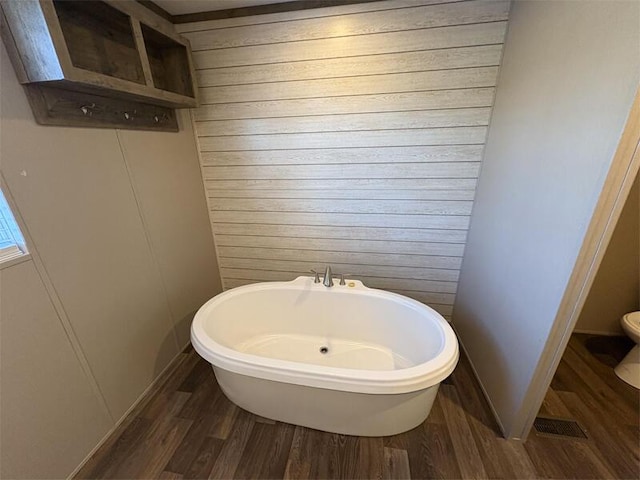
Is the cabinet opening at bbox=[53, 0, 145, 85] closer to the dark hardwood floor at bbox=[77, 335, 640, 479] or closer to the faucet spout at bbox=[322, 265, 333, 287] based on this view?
the faucet spout at bbox=[322, 265, 333, 287]

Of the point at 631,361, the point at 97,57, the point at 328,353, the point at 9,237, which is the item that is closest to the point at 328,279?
the point at 328,353

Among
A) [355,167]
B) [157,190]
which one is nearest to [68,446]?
[157,190]

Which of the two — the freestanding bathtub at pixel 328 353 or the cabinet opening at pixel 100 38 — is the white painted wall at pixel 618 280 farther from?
the cabinet opening at pixel 100 38

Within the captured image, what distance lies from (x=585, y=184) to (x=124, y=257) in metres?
2.07

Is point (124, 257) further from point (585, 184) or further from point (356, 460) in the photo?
point (585, 184)

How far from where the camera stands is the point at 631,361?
64.4 inches

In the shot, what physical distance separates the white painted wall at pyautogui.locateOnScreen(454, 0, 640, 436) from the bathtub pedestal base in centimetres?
51

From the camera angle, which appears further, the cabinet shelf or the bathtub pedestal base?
the bathtub pedestal base

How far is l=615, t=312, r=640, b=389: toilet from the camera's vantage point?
5.18 ft

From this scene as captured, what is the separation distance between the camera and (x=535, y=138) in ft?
3.88

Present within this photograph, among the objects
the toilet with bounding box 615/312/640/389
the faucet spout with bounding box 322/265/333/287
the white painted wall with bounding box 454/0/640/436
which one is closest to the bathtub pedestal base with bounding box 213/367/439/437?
the white painted wall with bounding box 454/0/640/436

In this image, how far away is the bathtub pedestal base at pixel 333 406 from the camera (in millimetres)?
1227

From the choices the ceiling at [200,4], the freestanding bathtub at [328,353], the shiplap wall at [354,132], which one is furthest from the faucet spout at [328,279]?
the ceiling at [200,4]

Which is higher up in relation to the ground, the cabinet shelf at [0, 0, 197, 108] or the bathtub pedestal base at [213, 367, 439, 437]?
the cabinet shelf at [0, 0, 197, 108]
